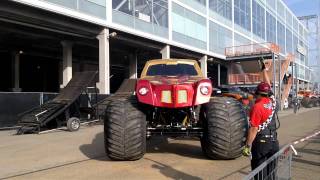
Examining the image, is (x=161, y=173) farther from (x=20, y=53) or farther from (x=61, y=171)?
(x=20, y=53)

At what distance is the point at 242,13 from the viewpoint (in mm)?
60719

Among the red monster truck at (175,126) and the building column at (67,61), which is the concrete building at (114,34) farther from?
the red monster truck at (175,126)

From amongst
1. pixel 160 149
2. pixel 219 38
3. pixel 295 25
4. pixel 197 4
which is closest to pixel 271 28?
pixel 295 25

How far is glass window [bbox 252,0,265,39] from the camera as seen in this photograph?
6511 cm

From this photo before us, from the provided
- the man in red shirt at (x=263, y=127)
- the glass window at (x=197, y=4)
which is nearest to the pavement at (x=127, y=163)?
the man in red shirt at (x=263, y=127)

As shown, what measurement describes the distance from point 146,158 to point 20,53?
131 ft

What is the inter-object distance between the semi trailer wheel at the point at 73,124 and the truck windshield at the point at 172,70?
7845 millimetres

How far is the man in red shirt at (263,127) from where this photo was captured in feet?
20.3

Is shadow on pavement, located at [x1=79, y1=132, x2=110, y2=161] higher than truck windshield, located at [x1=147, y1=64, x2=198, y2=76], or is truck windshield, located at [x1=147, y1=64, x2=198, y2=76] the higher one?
truck windshield, located at [x1=147, y1=64, x2=198, y2=76]

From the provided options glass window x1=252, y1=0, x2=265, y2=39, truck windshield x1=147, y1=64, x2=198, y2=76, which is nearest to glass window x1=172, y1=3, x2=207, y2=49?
glass window x1=252, y1=0, x2=265, y2=39

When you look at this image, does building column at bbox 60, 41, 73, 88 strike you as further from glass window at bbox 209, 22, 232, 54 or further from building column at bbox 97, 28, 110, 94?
glass window at bbox 209, 22, 232, 54

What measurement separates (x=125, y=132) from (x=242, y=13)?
5365cm

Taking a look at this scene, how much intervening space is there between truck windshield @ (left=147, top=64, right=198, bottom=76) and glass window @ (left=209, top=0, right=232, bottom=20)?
1576 inches

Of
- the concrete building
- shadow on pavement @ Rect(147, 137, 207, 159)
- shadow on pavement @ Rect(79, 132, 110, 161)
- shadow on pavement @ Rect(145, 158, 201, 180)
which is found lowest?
shadow on pavement @ Rect(79, 132, 110, 161)
